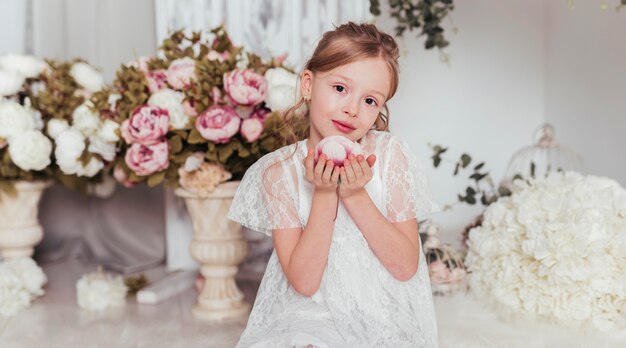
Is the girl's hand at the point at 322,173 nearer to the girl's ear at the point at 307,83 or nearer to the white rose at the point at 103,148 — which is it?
the girl's ear at the point at 307,83

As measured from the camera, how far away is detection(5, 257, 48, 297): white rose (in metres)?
2.22

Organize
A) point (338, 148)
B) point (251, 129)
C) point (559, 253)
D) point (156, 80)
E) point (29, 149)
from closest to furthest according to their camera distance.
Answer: point (338, 148) → point (559, 253) → point (251, 129) → point (156, 80) → point (29, 149)

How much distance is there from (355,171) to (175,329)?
0.89 meters

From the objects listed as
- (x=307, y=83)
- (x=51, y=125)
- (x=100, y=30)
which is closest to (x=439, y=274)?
(x=307, y=83)

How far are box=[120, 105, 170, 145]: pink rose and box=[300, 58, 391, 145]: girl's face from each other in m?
0.60

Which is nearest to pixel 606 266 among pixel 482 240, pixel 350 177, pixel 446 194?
pixel 482 240

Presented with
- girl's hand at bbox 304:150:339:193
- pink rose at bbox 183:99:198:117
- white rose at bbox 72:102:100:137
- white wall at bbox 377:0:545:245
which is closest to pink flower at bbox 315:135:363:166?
girl's hand at bbox 304:150:339:193

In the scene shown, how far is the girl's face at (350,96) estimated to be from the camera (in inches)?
55.2

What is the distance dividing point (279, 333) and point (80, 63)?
1315 mm

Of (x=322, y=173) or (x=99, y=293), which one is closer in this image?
(x=322, y=173)

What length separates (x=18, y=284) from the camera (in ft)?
7.18

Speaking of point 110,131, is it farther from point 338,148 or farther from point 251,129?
point 338,148

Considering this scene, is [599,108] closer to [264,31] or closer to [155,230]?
[264,31]

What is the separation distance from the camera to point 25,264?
7.36 feet
